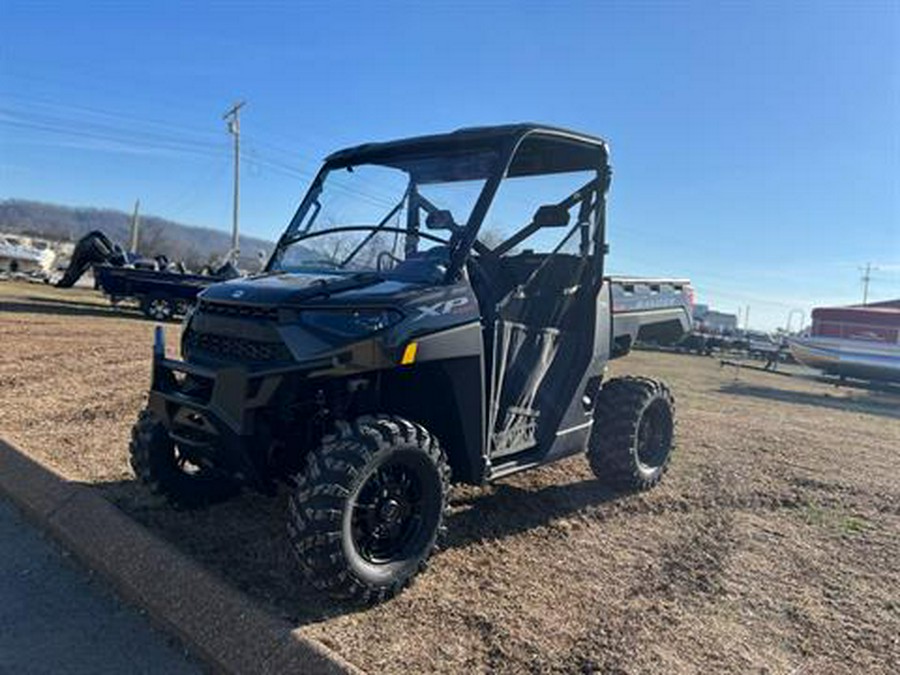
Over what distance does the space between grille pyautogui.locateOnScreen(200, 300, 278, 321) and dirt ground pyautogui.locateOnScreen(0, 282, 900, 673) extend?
133 cm

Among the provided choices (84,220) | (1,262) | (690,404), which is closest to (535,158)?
(690,404)

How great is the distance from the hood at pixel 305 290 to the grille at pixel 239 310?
3 centimetres

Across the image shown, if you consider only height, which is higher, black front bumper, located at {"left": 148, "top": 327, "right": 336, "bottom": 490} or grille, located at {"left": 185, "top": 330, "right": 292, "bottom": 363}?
grille, located at {"left": 185, "top": 330, "right": 292, "bottom": 363}

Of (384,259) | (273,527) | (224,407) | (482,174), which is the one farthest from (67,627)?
(482,174)

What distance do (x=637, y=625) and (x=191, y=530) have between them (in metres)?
2.60

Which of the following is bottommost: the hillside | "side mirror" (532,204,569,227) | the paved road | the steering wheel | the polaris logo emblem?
the paved road

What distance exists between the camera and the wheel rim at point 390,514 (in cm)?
355

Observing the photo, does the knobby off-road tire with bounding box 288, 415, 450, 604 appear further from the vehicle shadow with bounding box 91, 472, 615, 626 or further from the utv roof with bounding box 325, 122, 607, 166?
the utv roof with bounding box 325, 122, 607, 166

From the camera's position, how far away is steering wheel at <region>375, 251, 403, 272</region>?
169 inches

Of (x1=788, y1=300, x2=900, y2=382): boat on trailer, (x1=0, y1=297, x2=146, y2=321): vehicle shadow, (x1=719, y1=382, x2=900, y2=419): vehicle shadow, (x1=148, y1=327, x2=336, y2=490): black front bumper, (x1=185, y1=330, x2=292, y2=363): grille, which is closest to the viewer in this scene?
(x1=148, y1=327, x2=336, y2=490): black front bumper

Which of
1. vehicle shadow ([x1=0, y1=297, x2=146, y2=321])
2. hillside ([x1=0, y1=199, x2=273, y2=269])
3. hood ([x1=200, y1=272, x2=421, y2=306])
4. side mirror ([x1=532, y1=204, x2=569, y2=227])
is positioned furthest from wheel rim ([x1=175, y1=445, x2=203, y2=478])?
hillside ([x1=0, y1=199, x2=273, y2=269])

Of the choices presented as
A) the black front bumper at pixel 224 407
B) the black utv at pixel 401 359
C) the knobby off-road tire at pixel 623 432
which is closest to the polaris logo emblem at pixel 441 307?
the black utv at pixel 401 359

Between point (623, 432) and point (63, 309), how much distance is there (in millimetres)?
17214

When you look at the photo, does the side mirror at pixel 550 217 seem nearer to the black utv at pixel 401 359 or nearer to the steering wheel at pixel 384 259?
the black utv at pixel 401 359
